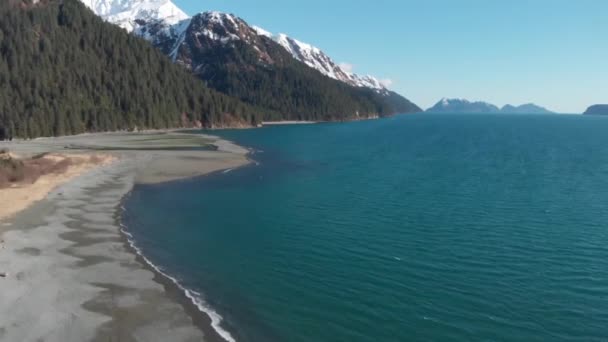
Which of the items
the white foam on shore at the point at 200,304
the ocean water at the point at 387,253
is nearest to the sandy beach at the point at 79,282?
the white foam on shore at the point at 200,304

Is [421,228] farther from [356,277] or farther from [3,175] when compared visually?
[3,175]

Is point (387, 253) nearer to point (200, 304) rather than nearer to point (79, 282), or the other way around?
point (200, 304)

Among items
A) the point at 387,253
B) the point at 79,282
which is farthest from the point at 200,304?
the point at 387,253

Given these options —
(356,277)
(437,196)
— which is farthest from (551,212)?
(356,277)

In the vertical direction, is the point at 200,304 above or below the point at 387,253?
below

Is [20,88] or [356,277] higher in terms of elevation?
[20,88]

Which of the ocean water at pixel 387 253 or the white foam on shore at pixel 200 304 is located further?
the ocean water at pixel 387 253

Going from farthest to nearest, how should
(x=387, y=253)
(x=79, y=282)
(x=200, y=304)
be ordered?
(x=387, y=253) → (x=79, y=282) → (x=200, y=304)

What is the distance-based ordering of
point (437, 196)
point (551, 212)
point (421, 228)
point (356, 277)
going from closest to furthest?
point (356, 277)
point (421, 228)
point (551, 212)
point (437, 196)

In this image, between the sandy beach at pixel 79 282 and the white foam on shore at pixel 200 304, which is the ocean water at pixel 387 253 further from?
the sandy beach at pixel 79 282
